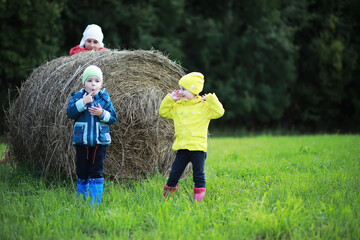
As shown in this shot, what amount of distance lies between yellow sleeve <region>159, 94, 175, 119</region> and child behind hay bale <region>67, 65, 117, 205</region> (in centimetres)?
61

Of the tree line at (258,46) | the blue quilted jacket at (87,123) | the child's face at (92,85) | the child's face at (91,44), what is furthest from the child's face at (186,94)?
the tree line at (258,46)

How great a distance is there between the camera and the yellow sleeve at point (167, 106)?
4.14m

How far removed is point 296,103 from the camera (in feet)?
62.1

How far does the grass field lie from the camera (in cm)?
307

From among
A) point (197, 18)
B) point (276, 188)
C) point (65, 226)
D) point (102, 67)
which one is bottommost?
point (65, 226)

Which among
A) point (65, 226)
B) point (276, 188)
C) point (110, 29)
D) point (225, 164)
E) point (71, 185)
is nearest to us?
point (65, 226)

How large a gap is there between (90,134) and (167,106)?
96cm

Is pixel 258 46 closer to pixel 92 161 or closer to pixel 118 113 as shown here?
pixel 118 113

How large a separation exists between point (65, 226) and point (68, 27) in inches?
509

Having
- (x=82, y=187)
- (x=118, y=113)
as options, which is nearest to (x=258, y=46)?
(x=118, y=113)

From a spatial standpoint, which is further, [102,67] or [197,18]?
[197,18]

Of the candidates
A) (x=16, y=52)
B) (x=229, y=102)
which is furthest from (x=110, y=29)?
(x=229, y=102)

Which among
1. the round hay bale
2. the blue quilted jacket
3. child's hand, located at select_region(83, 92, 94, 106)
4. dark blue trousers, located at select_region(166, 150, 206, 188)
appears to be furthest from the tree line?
dark blue trousers, located at select_region(166, 150, 206, 188)

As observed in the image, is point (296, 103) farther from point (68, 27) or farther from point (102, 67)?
point (102, 67)
